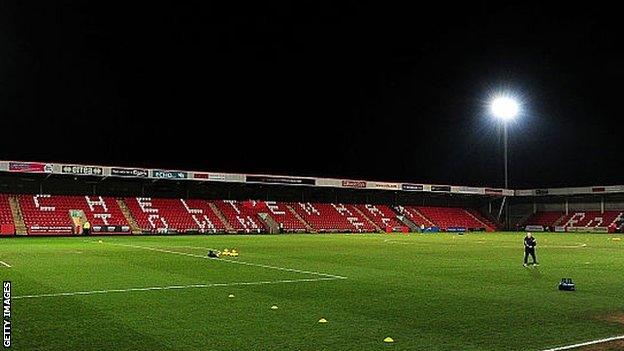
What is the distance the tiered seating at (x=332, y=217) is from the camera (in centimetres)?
6694

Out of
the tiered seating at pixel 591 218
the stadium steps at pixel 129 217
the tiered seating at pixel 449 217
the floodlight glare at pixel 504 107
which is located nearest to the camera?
the stadium steps at pixel 129 217

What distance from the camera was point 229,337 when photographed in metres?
8.80

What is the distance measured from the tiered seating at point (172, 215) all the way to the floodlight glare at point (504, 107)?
30341mm

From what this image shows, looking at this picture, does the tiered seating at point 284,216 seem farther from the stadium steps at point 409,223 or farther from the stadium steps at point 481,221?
the stadium steps at point 481,221

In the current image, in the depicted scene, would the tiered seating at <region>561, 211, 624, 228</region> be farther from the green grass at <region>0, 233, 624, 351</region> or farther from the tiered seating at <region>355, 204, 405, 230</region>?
the green grass at <region>0, 233, 624, 351</region>

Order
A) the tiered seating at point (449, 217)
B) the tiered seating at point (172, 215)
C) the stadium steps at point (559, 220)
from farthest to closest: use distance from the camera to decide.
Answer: the stadium steps at point (559, 220) → the tiered seating at point (449, 217) → the tiered seating at point (172, 215)

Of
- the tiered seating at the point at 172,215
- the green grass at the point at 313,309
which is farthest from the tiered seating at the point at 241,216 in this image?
the green grass at the point at 313,309

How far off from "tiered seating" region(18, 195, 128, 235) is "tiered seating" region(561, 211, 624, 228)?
177 feet

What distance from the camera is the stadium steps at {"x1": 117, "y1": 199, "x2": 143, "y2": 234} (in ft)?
182

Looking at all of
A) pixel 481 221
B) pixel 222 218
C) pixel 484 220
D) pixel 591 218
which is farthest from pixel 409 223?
pixel 222 218

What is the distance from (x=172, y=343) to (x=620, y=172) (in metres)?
80.1

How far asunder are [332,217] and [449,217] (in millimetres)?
18637

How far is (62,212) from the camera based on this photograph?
54.5 meters

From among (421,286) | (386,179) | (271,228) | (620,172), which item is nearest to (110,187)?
(271,228)
